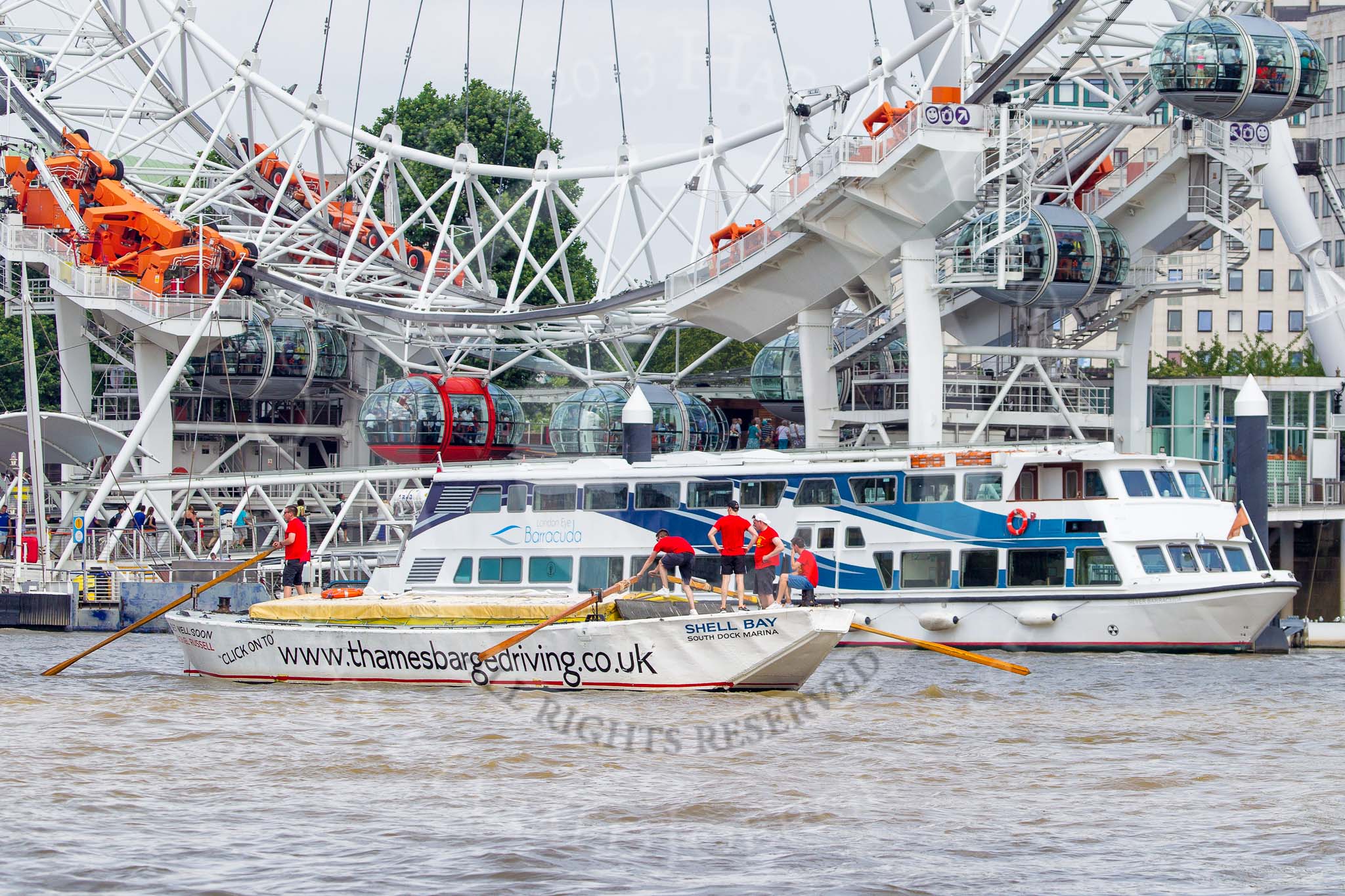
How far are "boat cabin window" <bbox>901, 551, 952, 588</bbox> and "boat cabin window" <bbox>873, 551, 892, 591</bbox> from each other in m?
0.26

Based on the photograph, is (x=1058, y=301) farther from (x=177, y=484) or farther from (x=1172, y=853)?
(x=1172, y=853)

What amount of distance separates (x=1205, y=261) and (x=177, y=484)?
176 ft

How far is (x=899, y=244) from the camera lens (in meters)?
50.8

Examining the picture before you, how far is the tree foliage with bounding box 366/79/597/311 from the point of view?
92000 millimetres

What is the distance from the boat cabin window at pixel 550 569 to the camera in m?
38.8

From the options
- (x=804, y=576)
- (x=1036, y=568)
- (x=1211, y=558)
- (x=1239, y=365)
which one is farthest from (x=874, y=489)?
(x=1239, y=365)

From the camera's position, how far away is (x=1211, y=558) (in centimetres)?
3606

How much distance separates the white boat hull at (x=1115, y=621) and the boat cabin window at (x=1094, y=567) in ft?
1.26

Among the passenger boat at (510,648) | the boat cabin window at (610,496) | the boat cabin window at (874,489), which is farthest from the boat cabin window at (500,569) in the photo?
the passenger boat at (510,648)

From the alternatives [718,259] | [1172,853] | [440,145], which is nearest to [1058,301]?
[718,259]

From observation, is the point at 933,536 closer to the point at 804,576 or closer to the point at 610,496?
the point at 804,576

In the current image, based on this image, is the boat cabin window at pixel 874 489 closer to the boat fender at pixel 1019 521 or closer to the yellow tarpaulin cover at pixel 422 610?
the boat fender at pixel 1019 521

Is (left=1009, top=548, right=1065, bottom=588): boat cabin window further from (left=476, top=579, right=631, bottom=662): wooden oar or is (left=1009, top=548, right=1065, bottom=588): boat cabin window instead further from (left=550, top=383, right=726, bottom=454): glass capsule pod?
(left=550, top=383, right=726, bottom=454): glass capsule pod

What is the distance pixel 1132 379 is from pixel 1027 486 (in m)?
19.8
